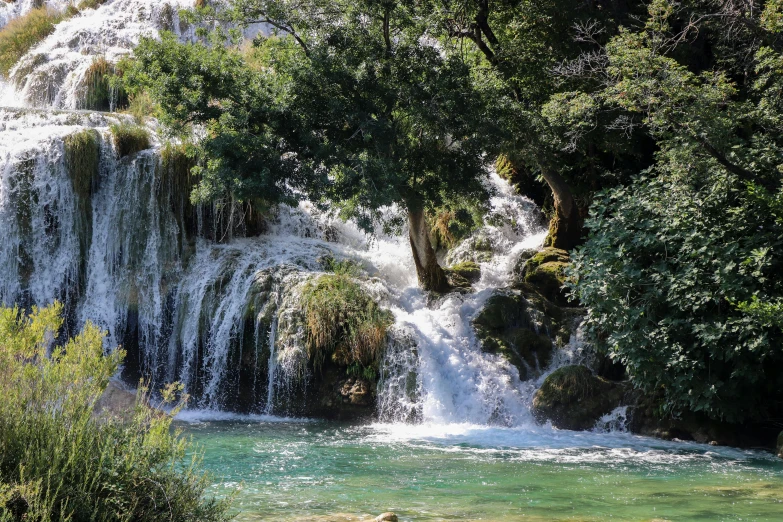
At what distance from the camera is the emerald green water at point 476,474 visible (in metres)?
7.94

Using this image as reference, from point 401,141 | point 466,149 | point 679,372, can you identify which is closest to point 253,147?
point 401,141

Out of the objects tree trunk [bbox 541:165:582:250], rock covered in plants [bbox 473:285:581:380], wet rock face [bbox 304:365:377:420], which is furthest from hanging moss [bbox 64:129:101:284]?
tree trunk [bbox 541:165:582:250]

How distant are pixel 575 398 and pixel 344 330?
4.56m

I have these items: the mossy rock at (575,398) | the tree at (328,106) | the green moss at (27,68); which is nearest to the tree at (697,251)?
the mossy rock at (575,398)

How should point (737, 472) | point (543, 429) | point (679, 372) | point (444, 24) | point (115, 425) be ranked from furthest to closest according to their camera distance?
point (444, 24) → point (543, 429) → point (679, 372) → point (737, 472) → point (115, 425)

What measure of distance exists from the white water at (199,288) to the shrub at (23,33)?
30.7 ft

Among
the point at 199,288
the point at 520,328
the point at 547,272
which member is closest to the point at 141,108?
the point at 199,288

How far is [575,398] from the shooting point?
557 inches

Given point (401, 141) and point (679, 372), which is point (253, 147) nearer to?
point (401, 141)

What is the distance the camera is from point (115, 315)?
16781mm

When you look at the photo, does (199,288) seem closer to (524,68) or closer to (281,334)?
(281,334)

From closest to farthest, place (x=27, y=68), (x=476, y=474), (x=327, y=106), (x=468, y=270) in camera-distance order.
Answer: (x=476, y=474)
(x=327, y=106)
(x=468, y=270)
(x=27, y=68)

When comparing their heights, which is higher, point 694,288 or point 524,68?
point 524,68

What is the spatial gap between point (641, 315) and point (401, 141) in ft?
18.9
